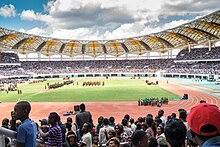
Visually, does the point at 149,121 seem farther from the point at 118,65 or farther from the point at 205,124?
the point at 118,65

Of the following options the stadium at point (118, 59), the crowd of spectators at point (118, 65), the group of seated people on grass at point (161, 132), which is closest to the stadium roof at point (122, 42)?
the stadium at point (118, 59)

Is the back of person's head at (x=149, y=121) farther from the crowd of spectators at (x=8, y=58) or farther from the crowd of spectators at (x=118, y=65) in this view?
the crowd of spectators at (x=8, y=58)

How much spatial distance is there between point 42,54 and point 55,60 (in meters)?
6.38

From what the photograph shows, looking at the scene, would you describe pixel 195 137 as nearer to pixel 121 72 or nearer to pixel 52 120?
pixel 52 120

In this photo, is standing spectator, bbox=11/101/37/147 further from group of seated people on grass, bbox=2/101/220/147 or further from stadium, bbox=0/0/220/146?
stadium, bbox=0/0/220/146

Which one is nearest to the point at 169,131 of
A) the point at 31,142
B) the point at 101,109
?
the point at 31,142

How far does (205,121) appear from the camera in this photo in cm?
241

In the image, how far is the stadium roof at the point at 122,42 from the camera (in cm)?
6847

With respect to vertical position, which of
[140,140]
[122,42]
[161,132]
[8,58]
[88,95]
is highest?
[122,42]

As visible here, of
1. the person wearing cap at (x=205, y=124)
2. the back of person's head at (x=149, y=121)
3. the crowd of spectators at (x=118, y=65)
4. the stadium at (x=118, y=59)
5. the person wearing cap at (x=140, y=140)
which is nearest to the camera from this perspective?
the person wearing cap at (x=205, y=124)

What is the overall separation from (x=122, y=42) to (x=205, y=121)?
3662 inches

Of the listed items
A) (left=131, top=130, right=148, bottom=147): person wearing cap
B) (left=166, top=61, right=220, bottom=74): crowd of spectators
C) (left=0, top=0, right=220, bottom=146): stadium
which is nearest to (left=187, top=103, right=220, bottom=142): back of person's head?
(left=131, top=130, right=148, bottom=147): person wearing cap

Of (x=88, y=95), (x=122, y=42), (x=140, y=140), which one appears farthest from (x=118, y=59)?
(x=140, y=140)

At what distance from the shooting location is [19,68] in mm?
98188
